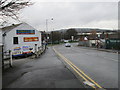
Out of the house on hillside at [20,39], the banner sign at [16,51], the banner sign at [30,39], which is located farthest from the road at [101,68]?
the banner sign at [16,51]

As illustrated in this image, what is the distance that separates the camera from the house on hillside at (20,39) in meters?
16.4

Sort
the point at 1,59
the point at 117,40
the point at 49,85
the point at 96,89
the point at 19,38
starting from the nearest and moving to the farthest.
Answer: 1. the point at 96,89
2. the point at 49,85
3. the point at 1,59
4. the point at 19,38
5. the point at 117,40

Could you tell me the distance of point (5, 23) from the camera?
356 inches

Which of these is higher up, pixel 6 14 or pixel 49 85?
pixel 6 14

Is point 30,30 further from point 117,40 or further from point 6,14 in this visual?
point 117,40

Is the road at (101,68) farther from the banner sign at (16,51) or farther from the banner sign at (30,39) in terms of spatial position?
the banner sign at (16,51)

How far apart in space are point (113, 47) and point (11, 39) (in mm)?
20702

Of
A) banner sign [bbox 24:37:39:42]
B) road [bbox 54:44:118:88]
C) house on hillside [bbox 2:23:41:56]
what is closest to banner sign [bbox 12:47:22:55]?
house on hillside [bbox 2:23:41:56]

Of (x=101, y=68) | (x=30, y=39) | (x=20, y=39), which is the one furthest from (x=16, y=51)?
(x=101, y=68)

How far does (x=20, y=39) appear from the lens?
16312 millimetres

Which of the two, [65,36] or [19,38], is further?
[65,36]

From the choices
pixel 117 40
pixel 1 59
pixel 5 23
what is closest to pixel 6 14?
pixel 5 23

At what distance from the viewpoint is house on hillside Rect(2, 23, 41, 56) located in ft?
53.8

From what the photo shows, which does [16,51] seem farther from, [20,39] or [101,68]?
[101,68]
